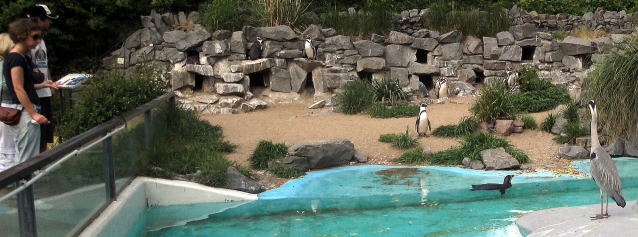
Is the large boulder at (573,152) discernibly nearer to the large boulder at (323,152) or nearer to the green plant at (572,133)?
the green plant at (572,133)

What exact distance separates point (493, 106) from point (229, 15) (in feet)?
18.3

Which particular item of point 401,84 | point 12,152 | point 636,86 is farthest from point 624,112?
Answer: point 12,152

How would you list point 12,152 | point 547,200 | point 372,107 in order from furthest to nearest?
point 372,107 → point 547,200 → point 12,152

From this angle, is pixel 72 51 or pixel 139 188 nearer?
pixel 139 188

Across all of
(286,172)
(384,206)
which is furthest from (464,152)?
(286,172)

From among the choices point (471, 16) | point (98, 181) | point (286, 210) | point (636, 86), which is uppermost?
point (471, 16)

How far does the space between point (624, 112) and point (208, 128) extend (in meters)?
5.51

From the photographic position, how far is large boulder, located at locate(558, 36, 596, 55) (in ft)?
41.8

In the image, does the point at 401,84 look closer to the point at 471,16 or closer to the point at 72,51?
the point at 471,16

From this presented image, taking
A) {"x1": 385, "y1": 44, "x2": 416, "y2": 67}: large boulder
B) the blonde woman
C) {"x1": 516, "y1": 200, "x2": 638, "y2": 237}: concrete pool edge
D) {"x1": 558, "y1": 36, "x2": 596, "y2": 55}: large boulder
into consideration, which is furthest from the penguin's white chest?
the blonde woman

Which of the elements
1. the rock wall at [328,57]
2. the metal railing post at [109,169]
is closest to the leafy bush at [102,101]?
the metal railing post at [109,169]

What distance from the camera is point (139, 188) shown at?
6102 mm

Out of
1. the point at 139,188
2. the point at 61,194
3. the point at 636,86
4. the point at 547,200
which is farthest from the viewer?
the point at 636,86

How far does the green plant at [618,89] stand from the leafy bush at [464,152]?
1.20 meters
